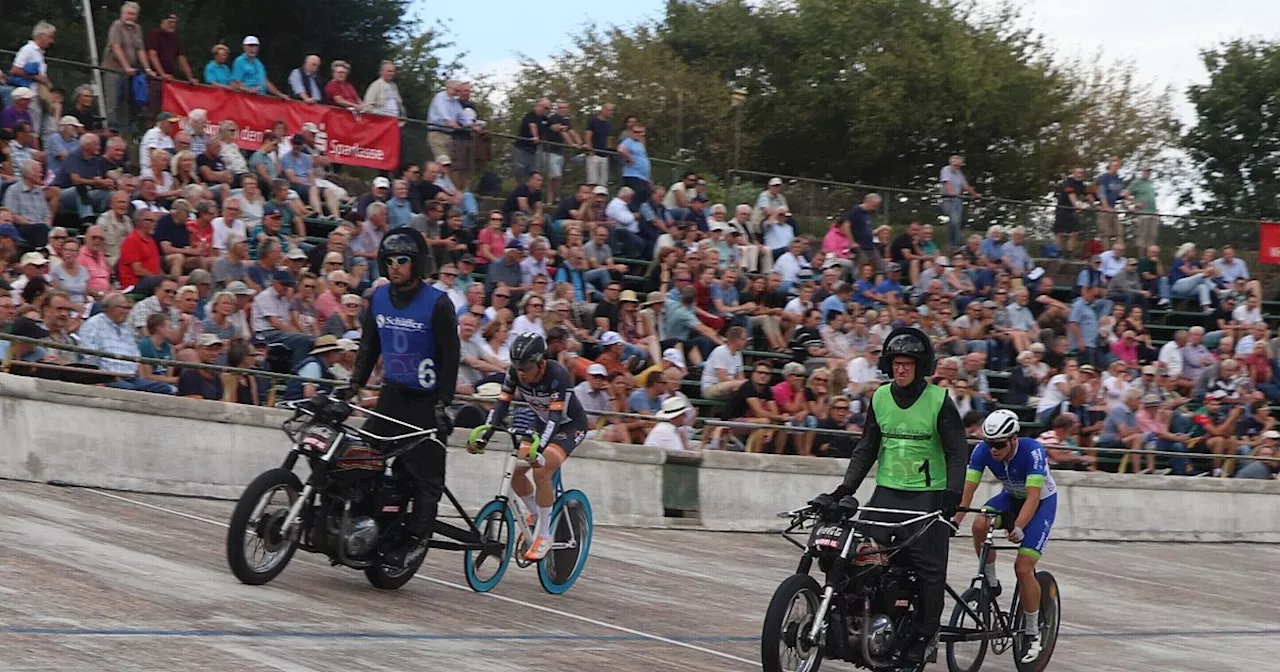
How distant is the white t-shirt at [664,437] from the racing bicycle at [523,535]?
4.95 meters

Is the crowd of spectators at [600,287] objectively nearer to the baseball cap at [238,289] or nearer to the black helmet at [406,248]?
the baseball cap at [238,289]

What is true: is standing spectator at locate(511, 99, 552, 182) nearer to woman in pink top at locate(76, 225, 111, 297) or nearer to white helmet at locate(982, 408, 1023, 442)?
woman in pink top at locate(76, 225, 111, 297)

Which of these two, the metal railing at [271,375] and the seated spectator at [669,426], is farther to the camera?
the seated spectator at [669,426]

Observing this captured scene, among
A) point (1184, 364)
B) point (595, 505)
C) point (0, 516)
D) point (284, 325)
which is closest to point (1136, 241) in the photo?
point (1184, 364)

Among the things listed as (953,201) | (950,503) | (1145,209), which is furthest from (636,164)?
(950,503)

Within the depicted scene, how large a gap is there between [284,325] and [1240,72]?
133 feet

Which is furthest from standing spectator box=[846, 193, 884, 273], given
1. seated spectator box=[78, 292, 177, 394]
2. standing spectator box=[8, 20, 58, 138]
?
seated spectator box=[78, 292, 177, 394]

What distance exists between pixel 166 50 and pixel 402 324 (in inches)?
442

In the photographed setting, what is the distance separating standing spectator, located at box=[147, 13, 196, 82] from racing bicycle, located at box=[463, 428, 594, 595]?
10359mm

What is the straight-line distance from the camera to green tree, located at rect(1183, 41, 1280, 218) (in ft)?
163

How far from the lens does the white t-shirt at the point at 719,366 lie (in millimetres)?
19750

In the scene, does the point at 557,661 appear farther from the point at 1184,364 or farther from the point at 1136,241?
the point at 1136,241

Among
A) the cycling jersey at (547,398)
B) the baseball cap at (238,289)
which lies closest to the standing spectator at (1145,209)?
the baseball cap at (238,289)

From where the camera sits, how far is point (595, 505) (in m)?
17.3
